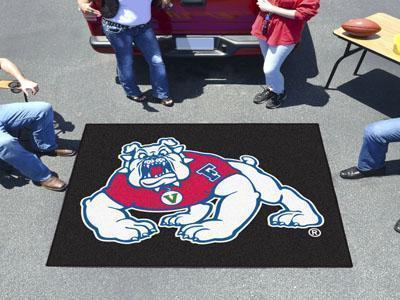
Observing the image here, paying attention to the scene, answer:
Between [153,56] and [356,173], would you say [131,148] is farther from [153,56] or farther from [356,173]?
[356,173]

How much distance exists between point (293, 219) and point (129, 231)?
144 cm

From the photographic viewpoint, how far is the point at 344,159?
157 inches

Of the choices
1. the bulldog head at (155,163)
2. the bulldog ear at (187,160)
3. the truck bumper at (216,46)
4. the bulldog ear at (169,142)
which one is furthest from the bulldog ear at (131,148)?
the truck bumper at (216,46)

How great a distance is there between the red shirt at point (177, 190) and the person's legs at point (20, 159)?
2.00 feet

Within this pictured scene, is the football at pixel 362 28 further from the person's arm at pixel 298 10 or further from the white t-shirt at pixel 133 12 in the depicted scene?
the white t-shirt at pixel 133 12

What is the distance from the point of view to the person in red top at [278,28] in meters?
3.63

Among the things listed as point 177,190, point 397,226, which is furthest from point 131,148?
point 397,226

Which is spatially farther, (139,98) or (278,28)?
(139,98)

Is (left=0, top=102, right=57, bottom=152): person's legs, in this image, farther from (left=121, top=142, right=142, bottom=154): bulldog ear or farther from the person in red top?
the person in red top

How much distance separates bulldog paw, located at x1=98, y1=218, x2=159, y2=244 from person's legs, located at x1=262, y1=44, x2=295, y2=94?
2.02 meters

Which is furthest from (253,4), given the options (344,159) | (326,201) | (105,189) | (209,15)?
(105,189)

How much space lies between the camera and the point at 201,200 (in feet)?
11.9

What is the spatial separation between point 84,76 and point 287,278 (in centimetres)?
349

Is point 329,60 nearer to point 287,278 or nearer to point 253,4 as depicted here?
point 253,4
